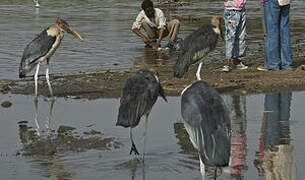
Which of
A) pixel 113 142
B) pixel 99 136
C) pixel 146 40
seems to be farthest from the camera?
pixel 146 40

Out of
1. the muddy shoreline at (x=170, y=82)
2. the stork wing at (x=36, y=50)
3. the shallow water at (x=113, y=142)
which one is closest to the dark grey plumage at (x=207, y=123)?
the shallow water at (x=113, y=142)

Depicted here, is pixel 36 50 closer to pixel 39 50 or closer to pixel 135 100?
pixel 39 50

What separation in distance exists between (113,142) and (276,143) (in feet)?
5.42

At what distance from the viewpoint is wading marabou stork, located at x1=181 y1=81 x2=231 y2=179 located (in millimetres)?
5957

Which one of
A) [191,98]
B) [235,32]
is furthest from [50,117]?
[235,32]

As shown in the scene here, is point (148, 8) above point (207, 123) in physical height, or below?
above

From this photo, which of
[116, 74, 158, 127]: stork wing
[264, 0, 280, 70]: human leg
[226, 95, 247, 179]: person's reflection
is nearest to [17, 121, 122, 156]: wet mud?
[116, 74, 158, 127]: stork wing

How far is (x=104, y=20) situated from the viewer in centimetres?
2283

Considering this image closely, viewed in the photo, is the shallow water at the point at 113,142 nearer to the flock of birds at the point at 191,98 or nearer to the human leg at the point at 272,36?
the flock of birds at the point at 191,98

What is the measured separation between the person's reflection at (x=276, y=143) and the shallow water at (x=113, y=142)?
3 cm

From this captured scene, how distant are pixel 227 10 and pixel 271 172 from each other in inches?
236

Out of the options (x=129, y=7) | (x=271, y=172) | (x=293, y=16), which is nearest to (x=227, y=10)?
(x=271, y=172)

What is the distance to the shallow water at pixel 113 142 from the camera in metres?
7.27

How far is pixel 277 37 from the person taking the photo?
12719 millimetres
